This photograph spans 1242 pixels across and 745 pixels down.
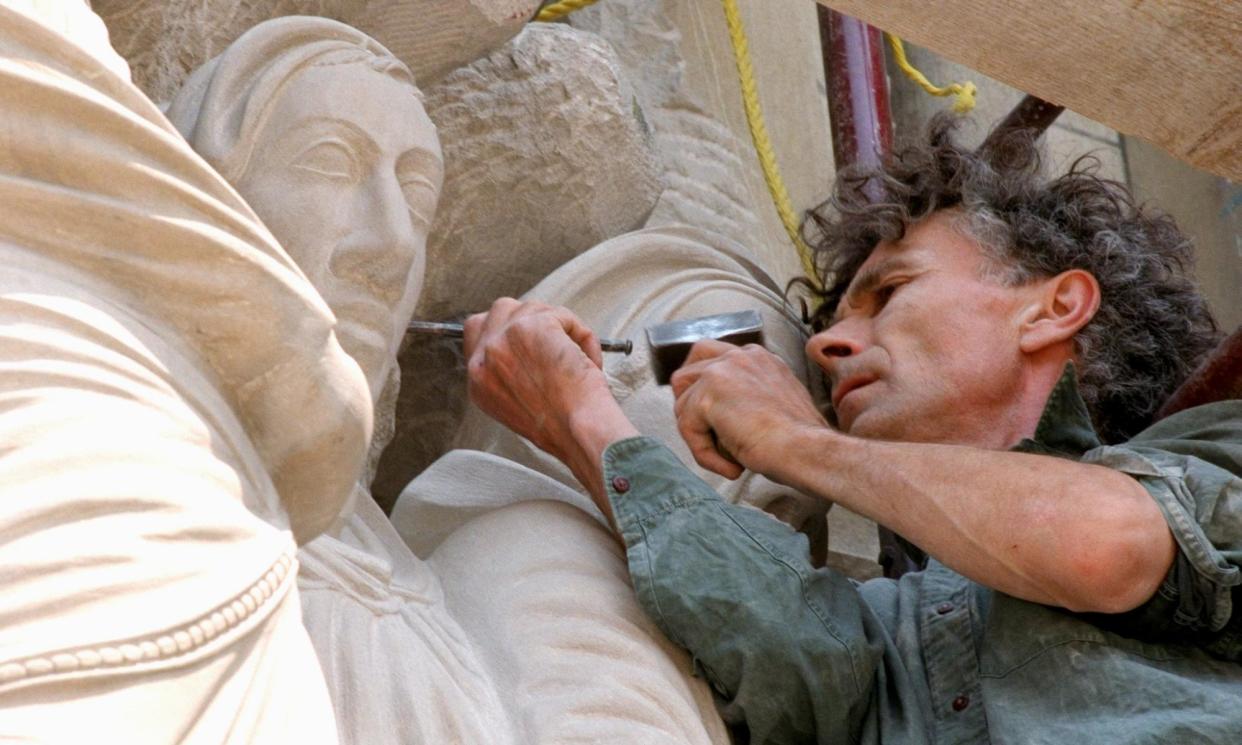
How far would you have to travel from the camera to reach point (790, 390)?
7.97 ft

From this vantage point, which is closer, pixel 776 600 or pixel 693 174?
pixel 776 600

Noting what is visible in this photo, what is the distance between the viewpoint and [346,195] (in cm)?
205

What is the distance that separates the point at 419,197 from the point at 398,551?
32 centimetres

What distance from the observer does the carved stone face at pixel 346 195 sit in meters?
2.03

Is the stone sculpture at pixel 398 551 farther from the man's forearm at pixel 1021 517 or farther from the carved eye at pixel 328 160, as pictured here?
the man's forearm at pixel 1021 517

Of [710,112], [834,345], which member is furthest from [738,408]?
[710,112]

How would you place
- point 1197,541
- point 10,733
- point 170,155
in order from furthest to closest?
point 1197,541
point 170,155
point 10,733

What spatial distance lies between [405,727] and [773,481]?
72cm

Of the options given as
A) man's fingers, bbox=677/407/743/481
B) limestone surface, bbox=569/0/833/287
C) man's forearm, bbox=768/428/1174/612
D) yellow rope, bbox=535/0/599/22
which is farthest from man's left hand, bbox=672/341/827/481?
yellow rope, bbox=535/0/599/22

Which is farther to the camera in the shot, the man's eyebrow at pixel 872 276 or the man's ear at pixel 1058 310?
the man's eyebrow at pixel 872 276

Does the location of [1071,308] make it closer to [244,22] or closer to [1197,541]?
[1197,541]

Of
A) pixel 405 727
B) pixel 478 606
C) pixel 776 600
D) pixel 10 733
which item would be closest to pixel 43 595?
pixel 10 733

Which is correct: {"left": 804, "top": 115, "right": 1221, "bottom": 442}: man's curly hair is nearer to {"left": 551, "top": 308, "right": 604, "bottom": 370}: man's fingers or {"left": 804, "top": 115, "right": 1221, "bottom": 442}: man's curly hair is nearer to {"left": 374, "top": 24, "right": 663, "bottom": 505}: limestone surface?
{"left": 374, "top": 24, "right": 663, "bottom": 505}: limestone surface

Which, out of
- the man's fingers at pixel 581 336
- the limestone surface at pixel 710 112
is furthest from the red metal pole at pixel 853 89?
the man's fingers at pixel 581 336
